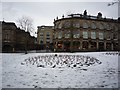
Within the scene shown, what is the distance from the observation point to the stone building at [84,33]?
5694 cm

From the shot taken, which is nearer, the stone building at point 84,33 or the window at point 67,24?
the stone building at point 84,33

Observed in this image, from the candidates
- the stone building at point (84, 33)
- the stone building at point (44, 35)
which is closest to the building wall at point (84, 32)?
the stone building at point (84, 33)

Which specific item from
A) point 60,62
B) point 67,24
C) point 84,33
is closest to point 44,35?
point 67,24

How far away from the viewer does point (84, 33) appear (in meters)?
58.7

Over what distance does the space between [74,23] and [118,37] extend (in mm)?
21104

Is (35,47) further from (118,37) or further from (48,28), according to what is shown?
(118,37)

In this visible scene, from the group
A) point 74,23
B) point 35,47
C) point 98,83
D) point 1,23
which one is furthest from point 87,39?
point 98,83

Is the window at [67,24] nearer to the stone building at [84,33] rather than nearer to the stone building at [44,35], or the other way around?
the stone building at [84,33]

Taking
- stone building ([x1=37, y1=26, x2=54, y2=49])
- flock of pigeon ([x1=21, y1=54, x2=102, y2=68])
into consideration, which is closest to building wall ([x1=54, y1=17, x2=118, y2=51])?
stone building ([x1=37, y1=26, x2=54, y2=49])

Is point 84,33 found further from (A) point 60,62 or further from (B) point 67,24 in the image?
(A) point 60,62

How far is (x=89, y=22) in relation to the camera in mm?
59219

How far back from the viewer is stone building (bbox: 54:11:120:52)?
5694cm

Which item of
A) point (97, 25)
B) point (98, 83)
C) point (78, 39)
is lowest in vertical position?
point (98, 83)

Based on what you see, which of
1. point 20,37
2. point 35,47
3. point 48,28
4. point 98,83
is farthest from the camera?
point 48,28
